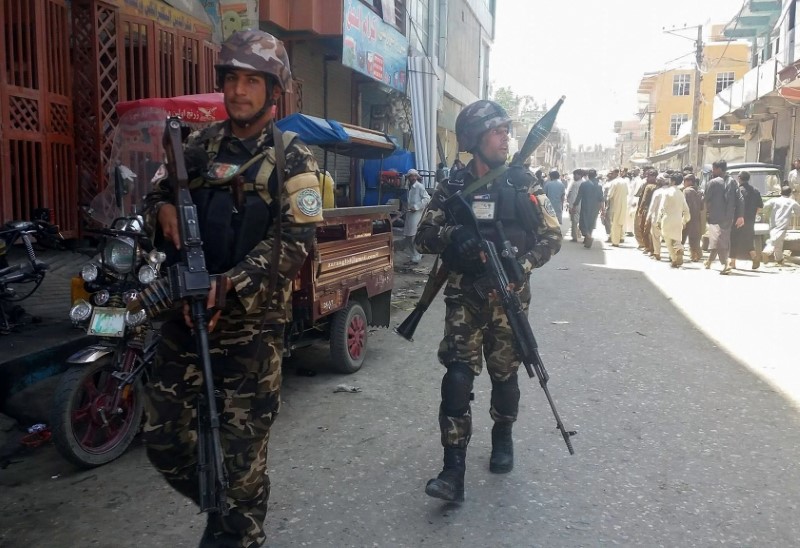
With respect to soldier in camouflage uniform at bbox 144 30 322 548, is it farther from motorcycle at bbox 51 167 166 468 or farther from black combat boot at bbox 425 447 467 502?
motorcycle at bbox 51 167 166 468

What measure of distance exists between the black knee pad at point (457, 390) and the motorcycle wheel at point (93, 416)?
5.71ft

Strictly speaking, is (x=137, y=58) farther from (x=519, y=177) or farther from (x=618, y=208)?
(x=618, y=208)

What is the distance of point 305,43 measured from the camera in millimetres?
13711

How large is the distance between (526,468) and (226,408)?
1.92 m

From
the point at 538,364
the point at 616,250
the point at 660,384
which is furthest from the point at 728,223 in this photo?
the point at 538,364

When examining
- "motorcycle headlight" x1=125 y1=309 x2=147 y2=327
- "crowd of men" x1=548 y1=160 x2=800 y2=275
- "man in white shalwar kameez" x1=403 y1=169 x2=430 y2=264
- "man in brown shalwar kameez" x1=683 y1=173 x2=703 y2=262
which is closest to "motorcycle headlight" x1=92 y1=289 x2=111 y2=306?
"motorcycle headlight" x1=125 y1=309 x2=147 y2=327

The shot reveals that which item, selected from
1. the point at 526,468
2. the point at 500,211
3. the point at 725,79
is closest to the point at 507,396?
the point at 526,468

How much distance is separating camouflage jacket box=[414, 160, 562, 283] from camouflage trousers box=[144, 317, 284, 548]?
1330 mm

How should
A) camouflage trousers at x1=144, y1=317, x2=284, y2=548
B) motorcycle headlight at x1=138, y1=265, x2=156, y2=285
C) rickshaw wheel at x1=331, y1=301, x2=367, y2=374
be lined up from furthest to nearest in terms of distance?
rickshaw wheel at x1=331, y1=301, x2=367, y2=374, motorcycle headlight at x1=138, y1=265, x2=156, y2=285, camouflage trousers at x1=144, y1=317, x2=284, y2=548

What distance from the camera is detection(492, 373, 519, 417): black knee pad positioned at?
3.63 metres

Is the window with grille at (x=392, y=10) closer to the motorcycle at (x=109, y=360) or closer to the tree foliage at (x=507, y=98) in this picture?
the motorcycle at (x=109, y=360)

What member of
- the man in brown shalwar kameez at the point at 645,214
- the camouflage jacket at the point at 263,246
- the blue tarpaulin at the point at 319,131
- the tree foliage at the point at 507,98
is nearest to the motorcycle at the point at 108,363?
the camouflage jacket at the point at 263,246

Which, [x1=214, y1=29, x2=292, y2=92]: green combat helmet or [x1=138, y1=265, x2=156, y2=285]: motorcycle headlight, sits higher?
[x1=214, y1=29, x2=292, y2=92]: green combat helmet

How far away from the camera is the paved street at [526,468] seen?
303 centimetres
